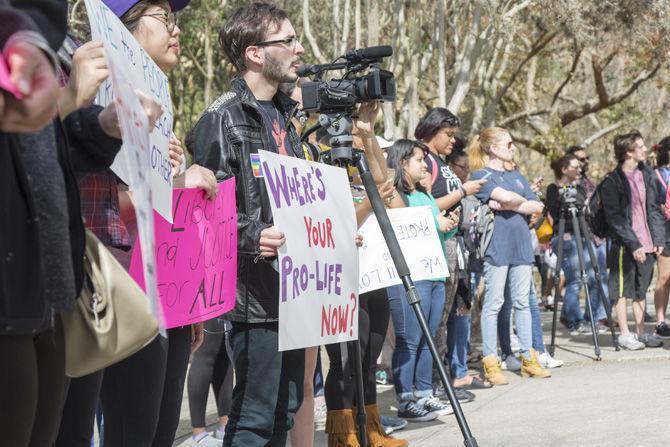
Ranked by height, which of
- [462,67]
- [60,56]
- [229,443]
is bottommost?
[229,443]

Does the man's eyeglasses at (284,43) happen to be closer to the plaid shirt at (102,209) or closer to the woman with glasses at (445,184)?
the plaid shirt at (102,209)

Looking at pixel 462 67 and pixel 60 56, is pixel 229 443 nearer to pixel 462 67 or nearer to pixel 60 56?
pixel 60 56

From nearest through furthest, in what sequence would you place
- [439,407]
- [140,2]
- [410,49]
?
[140,2] < [439,407] < [410,49]

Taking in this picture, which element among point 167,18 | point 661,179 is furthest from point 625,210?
point 167,18

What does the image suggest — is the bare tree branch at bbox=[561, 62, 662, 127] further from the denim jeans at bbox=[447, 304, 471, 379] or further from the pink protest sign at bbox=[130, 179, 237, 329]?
the pink protest sign at bbox=[130, 179, 237, 329]

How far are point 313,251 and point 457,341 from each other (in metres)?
4.20

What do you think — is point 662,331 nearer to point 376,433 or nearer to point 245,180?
point 376,433

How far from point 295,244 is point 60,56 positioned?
1.33 m

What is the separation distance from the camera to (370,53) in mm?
4469

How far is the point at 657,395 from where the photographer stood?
293 inches

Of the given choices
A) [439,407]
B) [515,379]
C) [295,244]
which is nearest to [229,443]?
[295,244]

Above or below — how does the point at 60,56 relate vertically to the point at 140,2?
below

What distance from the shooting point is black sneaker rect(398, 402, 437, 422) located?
6.91 metres

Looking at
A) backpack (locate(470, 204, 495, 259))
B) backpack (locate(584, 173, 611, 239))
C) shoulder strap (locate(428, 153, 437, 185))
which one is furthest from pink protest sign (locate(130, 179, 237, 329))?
backpack (locate(584, 173, 611, 239))
